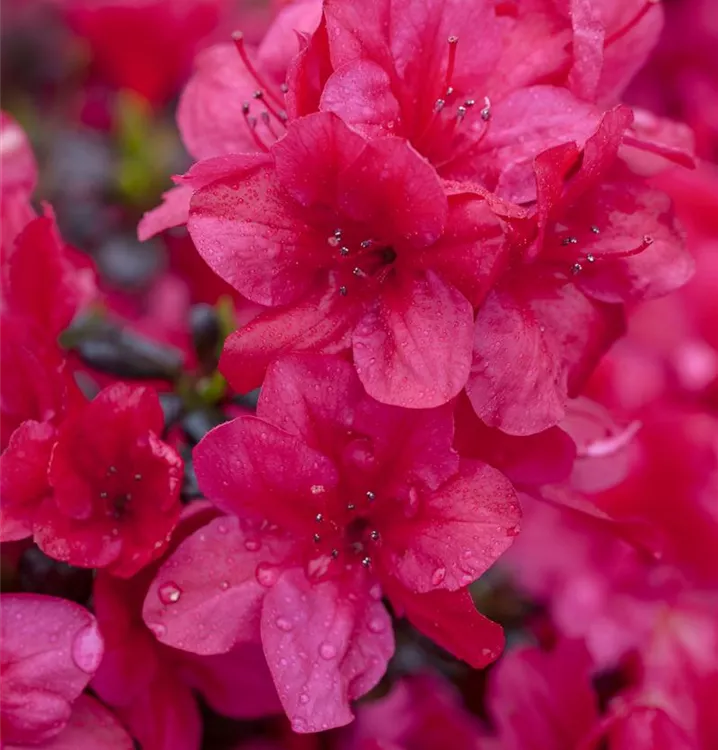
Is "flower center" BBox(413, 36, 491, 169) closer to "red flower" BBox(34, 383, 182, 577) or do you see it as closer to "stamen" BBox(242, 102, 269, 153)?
"stamen" BBox(242, 102, 269, 153)

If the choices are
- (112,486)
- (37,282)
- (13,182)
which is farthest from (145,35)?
(112,486)

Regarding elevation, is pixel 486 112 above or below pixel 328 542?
above

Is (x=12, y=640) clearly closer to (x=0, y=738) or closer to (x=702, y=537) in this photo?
(x=0, y=738)

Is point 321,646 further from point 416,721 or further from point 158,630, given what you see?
point 416,721

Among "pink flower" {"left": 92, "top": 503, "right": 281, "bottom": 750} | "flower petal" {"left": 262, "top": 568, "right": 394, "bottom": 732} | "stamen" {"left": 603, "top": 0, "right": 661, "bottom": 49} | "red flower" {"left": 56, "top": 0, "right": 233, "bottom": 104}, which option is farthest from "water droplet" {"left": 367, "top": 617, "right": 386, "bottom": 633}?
"red flower" {"left": 56, "top": 0, "right": 233, "bottom": 104}

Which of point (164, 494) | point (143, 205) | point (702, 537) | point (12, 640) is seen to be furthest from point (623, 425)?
point (143, 205)

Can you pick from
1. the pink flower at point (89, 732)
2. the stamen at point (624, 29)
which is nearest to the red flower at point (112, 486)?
the pink flower at point (89, 732)
